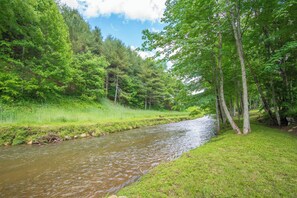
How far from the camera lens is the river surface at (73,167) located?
3.22m

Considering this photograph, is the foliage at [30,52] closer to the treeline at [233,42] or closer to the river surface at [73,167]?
the river surface at [73,167]

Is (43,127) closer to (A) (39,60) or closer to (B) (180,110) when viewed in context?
(B) (180,110)

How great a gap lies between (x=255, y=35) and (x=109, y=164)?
8.15 m

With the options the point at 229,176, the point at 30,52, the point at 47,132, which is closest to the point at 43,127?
the point at 47,132

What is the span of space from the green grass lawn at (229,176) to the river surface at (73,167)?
97cm

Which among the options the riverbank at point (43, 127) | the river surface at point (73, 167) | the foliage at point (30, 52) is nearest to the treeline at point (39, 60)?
the foliage at point (30, 52)

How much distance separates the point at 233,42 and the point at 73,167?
7943 millimetres

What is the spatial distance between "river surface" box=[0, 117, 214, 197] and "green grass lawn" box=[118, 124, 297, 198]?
966 mm

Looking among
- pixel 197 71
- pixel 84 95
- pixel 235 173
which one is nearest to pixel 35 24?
pixel 84 95

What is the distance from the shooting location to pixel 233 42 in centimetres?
679

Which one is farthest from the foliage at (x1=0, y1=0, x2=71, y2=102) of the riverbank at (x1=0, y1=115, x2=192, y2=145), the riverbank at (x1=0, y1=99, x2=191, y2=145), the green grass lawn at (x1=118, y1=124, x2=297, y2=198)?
the green grass lawn at (x1=118, y1=124, x2=297, y2=198)

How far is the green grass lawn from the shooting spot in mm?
2213

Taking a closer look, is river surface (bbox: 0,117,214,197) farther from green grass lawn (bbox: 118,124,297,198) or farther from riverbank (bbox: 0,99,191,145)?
green grass lawn (bbox: 118,124,297,198)

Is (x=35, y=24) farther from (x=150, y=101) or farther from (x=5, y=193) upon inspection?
(x=150, y=101)
